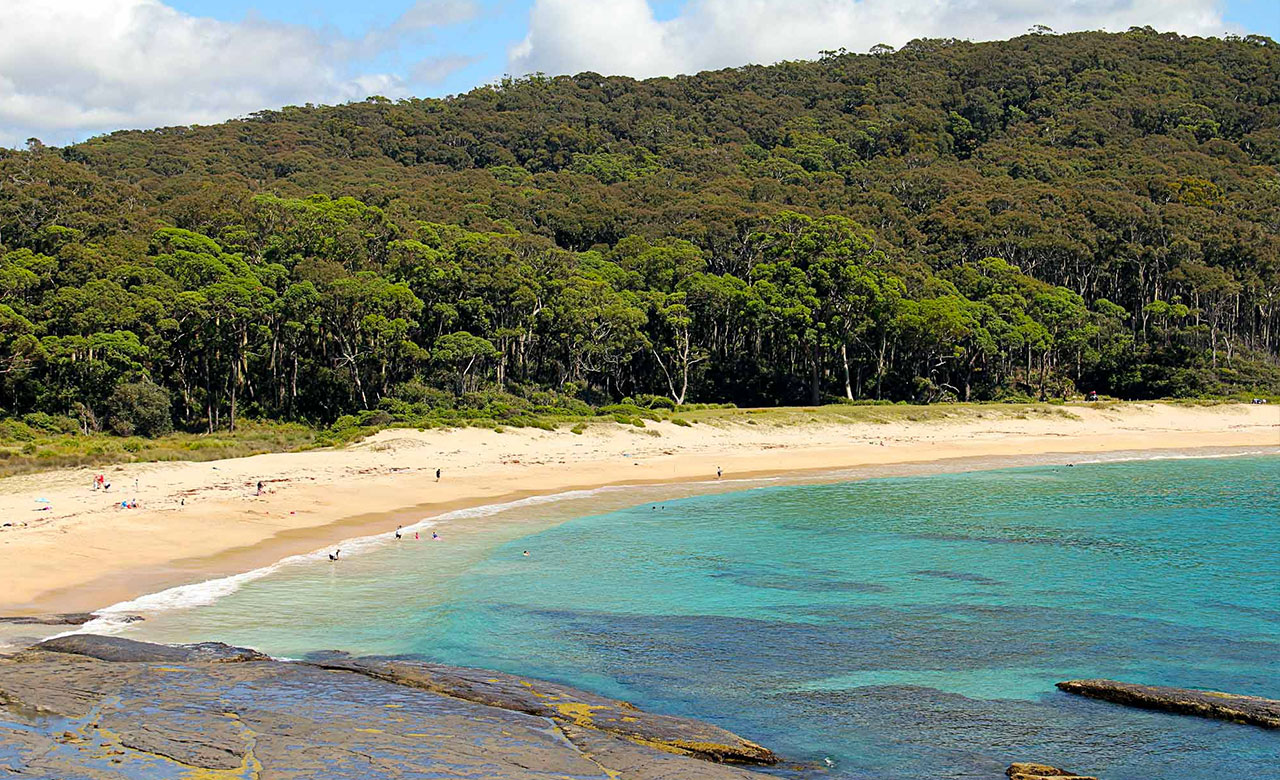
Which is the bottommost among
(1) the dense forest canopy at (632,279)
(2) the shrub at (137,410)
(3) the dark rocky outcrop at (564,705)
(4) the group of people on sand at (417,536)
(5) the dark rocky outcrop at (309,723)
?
(3) the dark rocky outcrop at (564,705)

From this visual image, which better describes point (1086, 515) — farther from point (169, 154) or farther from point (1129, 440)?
point (169, 154)

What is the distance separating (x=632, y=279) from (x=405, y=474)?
107ft

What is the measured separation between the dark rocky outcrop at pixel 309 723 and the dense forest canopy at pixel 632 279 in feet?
113

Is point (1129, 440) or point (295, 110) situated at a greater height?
point (295, 110)

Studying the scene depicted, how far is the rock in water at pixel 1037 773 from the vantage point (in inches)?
435

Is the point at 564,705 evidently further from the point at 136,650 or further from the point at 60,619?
the point at 60,619

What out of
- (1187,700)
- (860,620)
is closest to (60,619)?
(860,620)

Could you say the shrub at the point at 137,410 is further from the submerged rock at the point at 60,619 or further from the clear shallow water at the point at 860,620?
the submerged rock at the point at 60,619

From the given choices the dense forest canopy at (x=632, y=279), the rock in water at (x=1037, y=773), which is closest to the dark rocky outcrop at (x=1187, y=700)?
the rock in water at (x=1037, y=773)

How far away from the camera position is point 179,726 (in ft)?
36.8

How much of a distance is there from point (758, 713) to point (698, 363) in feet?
161

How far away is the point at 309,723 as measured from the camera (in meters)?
11.7

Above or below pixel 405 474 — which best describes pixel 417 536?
below

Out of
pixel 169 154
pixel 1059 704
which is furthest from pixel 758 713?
pixel 169 154
